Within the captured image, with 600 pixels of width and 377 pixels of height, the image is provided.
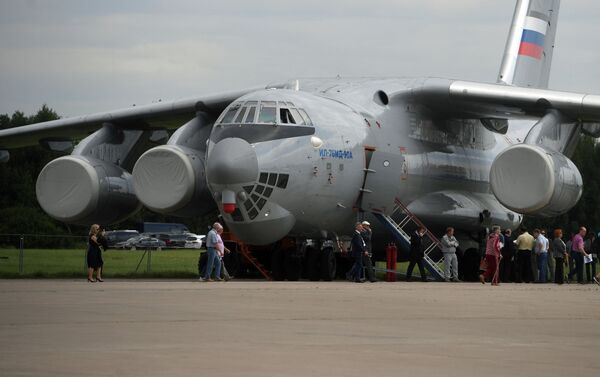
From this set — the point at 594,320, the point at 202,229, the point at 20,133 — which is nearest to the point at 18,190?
the point at 202,229

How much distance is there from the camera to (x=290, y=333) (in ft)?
42.1

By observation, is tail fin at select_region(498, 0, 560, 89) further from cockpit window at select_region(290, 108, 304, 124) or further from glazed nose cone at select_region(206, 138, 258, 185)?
glazed nose cone at select_region(206, 138, 258, 185)

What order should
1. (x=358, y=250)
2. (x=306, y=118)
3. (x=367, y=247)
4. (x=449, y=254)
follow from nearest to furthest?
1. (x=358, y=250)
2. (x=306, y=118)
3. (x=367, y=247)
4. (x=449, y=254)

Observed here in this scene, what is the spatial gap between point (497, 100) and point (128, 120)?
941cm

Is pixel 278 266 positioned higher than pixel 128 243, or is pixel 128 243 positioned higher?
pixel 278 266

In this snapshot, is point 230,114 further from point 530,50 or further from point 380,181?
point 530,50

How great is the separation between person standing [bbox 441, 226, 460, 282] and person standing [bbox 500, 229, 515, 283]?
147 cm

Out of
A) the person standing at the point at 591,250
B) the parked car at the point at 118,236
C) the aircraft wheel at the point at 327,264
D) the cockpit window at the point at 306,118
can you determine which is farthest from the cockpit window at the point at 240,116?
the parked car at the point at 118,236

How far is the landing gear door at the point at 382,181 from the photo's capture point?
27812 millimetres

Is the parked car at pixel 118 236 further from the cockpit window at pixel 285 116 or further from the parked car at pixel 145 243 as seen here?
the cockpit window at pixel 285 116

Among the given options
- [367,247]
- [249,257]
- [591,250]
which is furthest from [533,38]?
[249,257]

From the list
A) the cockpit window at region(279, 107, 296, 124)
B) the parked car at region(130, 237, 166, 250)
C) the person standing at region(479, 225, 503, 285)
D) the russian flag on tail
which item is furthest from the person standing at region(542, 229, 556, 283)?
the parked car at region(130, 237, 166, 250)

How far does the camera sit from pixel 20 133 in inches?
1262

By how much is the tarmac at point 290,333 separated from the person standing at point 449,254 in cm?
750
